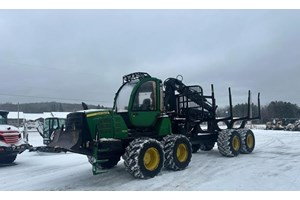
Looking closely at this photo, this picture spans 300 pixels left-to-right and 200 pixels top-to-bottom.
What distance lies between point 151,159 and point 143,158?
546mm

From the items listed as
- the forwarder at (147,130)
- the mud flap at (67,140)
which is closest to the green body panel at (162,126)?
the forwarder at (147,130)

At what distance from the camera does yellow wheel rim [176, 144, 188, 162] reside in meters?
11.1

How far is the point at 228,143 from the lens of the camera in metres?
13.6

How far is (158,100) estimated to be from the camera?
11125 mm

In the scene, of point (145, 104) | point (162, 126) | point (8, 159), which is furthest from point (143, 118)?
point (8, 159)

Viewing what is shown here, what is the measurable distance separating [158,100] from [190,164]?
106 inches

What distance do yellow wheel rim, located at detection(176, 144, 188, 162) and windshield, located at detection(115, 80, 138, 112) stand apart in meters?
2.24

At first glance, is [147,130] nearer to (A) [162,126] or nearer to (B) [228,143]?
(A) [162,126]

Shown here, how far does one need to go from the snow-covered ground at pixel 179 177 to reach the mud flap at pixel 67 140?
100 centimetres

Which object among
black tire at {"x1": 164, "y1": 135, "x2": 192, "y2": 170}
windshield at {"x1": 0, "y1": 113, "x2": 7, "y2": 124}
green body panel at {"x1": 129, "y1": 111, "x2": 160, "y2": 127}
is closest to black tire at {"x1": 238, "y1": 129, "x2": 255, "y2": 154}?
black tire at {"x1": 164, "y1": 135, "x2": 192, "y2": 170}

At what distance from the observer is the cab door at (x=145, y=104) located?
34.6ft

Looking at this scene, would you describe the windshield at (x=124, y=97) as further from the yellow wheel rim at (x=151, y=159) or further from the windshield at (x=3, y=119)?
the windshield at (x=3, y=119)

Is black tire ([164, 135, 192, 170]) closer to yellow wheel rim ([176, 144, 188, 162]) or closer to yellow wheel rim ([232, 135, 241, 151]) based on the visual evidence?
yellow wheel rim ([176, 144, 188, 162])

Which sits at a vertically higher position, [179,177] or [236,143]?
[236,143]
